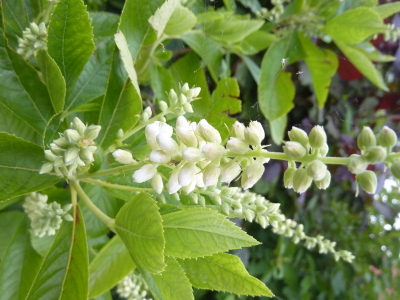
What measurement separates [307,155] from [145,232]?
26 cm

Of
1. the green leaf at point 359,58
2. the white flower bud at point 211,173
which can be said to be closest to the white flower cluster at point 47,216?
the white flower bud at point 211,173

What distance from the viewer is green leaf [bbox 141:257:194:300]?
62cm

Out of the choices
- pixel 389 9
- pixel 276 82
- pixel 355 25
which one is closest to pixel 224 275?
pixel 276 82

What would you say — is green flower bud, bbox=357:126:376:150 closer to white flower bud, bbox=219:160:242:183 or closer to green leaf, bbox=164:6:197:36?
white flower bud, bbox=219:160:242:183

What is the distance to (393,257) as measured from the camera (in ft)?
8.38

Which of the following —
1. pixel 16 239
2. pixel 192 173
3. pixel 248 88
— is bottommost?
pixel 248 88

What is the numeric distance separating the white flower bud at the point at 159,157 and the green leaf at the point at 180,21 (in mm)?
392

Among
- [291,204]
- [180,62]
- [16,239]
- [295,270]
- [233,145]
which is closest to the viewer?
[233,145]

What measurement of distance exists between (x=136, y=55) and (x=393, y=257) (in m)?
2.50

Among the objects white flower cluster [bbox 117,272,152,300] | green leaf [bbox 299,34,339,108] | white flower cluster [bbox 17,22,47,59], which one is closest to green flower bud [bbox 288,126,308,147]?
white flower cluster [bbox 17,22,47,59]

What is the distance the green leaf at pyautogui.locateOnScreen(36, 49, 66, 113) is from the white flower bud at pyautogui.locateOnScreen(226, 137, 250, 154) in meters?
0.35

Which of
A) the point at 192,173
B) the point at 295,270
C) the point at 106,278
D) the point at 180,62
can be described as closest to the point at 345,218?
the point at 295,270

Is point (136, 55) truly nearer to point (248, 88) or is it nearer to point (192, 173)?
point (192, 173)

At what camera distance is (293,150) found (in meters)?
0.44
